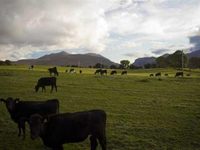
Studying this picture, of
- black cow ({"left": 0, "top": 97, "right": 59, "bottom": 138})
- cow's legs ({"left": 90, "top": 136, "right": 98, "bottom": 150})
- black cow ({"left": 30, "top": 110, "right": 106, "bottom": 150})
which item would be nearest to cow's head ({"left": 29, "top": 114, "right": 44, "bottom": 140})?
black cow ({"left": 30, "top": 110, "right": 106, "bottom": 150})

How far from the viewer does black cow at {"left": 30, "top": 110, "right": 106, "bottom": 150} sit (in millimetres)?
13883

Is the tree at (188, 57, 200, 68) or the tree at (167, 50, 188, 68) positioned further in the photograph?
the tree at (188, 57, 200, 68)

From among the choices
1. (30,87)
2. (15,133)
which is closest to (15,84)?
(30,87)

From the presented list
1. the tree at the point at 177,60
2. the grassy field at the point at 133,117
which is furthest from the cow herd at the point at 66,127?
the tree at the point at 177,60

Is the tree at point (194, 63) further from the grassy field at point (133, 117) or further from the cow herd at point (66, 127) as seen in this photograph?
the cow herd at point (66, 127)

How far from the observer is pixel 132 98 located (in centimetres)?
3453

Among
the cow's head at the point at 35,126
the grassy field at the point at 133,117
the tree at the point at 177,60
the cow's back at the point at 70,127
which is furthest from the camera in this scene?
the tree at the point at 177,60

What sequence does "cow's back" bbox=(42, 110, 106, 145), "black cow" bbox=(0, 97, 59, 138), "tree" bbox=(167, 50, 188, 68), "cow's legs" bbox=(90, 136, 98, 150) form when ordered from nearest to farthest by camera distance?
"cow's back" bbox=(42, 110, 106, 145)
"cow's legs" bbox=(90, 136, 98, 150)
"black cow" bbox=(0, 97, 59, 138)
"tree" bbox=(167, 50, 188, 68)

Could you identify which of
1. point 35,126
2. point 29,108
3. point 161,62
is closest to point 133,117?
point 29,108

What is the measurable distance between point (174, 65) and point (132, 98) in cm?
12341

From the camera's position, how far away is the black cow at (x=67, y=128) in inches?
547

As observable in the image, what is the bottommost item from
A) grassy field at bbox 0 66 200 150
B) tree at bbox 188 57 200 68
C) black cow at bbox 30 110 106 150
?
grassy field at bbox 0 66 200 150

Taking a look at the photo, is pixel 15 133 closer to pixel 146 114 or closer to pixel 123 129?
pixel 123 129

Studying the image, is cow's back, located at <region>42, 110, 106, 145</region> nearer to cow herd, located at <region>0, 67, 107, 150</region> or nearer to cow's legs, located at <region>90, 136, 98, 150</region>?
cow herd, located at <region>0, 67, 107, 150</region>
